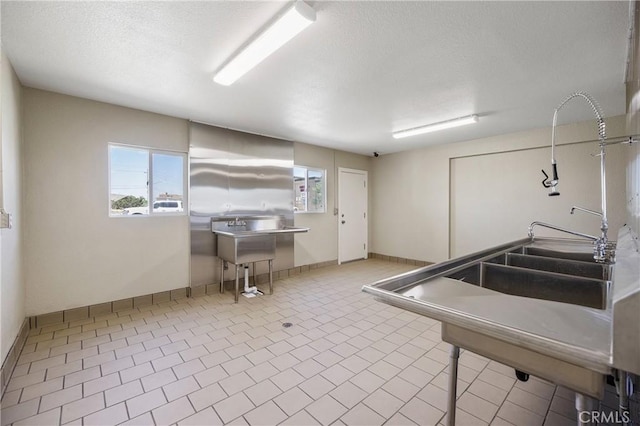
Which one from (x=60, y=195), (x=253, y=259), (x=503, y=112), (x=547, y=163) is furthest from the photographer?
(x=547, y=163)

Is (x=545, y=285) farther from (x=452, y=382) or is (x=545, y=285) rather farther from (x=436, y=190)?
(x=436, y=190)

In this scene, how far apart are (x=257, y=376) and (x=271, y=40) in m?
2.57

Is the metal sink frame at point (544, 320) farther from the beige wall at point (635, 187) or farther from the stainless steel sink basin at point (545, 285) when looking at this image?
the beige wall at point (635, 187)

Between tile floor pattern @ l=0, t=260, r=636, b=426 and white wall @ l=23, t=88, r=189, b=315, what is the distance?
0.41 m

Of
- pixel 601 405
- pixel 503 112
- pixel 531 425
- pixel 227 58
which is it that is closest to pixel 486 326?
pixel 531 425

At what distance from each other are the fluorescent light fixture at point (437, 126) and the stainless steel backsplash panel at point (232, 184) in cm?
206

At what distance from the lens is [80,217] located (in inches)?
126

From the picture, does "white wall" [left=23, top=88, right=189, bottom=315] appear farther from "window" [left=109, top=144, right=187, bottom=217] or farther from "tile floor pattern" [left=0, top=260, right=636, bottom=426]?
"tile floor pattern" [left=0, top=260, right=636, bottom=426]

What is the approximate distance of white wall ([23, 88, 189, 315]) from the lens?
2943 millimetres

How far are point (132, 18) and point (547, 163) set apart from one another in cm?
558

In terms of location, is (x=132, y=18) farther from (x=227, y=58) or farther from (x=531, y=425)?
(x=531, y=425)

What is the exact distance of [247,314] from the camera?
337cm

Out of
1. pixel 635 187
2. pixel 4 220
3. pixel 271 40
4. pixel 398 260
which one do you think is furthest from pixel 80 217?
pixel 398 260

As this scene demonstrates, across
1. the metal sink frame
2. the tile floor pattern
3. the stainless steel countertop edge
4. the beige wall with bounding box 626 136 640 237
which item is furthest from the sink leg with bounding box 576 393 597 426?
the beige wall with bounding box 626 136 640 237
